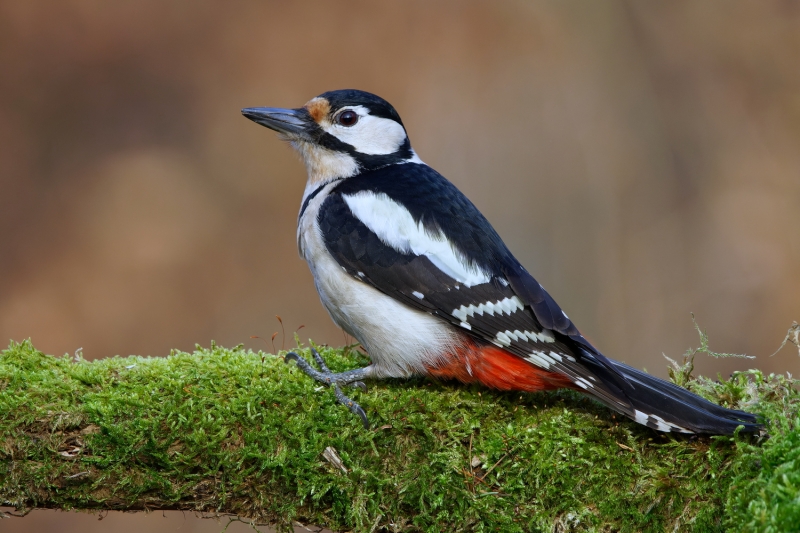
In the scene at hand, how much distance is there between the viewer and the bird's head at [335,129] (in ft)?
11.4

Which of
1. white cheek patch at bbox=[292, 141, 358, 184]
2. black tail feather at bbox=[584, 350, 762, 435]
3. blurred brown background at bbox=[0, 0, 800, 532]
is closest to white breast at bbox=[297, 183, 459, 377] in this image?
white cheek patch at bbox=[292, 141, 358, 184]

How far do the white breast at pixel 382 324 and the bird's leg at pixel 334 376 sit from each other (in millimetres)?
79

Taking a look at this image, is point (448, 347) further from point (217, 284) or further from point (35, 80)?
point (35, 80)

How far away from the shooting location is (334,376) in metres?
2.73

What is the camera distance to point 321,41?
22.6ft

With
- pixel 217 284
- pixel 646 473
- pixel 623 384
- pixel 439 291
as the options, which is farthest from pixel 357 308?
pixel 217 284

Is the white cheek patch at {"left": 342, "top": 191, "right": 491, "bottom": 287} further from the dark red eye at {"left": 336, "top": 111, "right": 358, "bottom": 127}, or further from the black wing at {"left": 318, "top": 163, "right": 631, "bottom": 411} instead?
the dark red eye at {"left": 336, "top": 111, "right": 358, "bottom": 127}

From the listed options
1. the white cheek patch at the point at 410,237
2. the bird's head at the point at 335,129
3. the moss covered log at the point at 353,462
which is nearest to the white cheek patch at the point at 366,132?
the bird's head at the point at 335,129

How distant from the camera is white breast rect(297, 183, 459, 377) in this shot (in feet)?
8.97

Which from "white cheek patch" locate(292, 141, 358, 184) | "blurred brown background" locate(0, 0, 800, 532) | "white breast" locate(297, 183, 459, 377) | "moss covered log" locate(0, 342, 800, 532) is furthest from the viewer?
"blurred brown background" locate(0, 0, 800, 532)

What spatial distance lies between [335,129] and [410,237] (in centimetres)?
92

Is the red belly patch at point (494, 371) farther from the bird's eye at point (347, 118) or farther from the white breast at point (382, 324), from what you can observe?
the bird's eye at point (347, 118)

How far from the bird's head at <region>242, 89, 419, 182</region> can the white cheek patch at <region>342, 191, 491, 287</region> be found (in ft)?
1.70

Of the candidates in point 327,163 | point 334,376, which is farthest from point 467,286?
point 327,163
